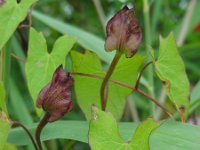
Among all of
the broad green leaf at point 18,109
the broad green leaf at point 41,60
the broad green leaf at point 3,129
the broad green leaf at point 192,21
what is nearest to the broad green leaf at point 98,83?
the broad green leaf at point 41,60

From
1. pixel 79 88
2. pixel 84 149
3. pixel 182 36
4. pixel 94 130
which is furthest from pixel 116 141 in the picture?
pixel 182 36

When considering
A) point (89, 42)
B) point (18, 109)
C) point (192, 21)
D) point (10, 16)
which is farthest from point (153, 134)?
point (192, 21)

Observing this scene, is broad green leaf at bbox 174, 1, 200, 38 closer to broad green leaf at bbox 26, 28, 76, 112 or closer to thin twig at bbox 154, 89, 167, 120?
thin twig at bbox 154, 89, 167, 120

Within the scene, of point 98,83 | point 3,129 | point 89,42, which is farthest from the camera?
point 89,42

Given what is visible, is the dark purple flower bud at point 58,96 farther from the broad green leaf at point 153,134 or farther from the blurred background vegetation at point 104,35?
the blurred background vegetation at point 104,35

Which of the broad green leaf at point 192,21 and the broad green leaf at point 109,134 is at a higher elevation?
the broad green leaf at point 109,134

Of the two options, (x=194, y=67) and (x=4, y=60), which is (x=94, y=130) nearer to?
(x=4, y=60)

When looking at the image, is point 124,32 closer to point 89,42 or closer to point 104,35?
point 89,42

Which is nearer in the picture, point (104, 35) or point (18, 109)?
point (18, 109)
